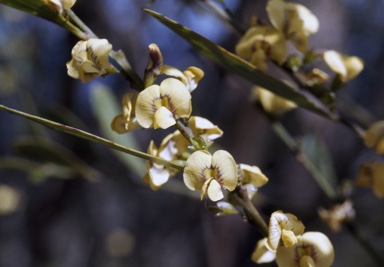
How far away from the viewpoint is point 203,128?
1.04ft

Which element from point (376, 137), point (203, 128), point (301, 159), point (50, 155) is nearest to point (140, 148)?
point (50, 155)

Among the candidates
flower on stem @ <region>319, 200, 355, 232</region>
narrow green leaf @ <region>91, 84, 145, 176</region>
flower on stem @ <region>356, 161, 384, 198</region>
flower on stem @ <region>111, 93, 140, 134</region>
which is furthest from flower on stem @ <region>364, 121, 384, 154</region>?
narrow green leaf @ <region>91, 84, 145, 176</region>

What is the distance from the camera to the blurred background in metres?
0.78

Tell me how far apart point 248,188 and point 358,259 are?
183 cm

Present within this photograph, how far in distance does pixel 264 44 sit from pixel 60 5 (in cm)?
17

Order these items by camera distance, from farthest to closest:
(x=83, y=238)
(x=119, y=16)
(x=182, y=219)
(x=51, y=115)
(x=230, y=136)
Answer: (x=83, y=238), (x=182, y=219), (x=119, y=16), (x=230, y=136), (x=51, y=115)

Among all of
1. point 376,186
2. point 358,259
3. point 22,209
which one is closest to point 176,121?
point 376,186

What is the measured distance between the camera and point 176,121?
300mm

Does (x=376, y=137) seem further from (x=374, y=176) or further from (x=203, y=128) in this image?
(x=203, y=128)

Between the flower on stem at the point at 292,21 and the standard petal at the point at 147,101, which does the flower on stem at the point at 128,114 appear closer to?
the standard petal at the point at 147,101

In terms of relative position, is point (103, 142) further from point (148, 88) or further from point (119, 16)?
point (119, 16)

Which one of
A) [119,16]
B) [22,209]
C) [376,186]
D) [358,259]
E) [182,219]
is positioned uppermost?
[376,186]

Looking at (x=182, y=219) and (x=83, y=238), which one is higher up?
(x=182, y=219)

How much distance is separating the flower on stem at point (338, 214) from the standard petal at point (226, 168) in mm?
294
